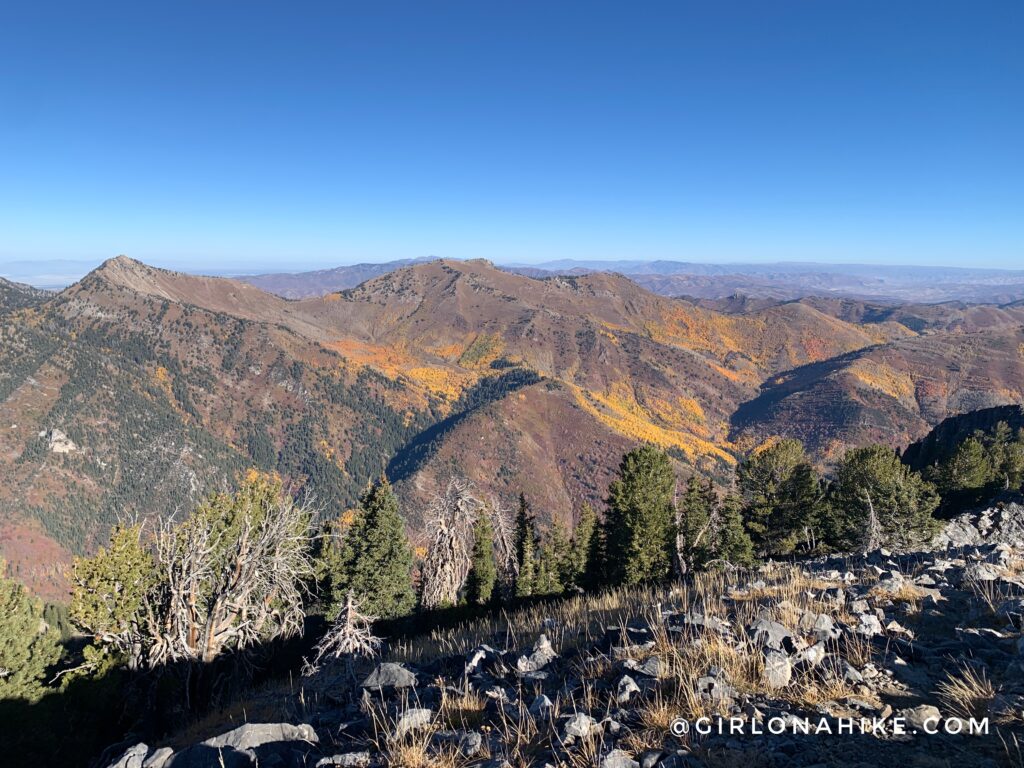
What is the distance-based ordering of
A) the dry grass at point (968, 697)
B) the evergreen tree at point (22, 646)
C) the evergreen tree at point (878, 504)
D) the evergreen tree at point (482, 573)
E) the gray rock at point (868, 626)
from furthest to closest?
the evergreen tree at point (482, 573)
the evergreen tree at point (878, 504)
the evergreen tree at point (22, 646)
the gray rock at point (868, 626)
the dry grass at point (968, 697)

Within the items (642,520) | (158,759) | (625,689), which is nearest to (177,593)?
(158,759)

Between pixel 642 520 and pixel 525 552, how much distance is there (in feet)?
32.3

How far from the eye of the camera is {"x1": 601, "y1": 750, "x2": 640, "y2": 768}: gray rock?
173 inches

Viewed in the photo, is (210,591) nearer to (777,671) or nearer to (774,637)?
(774,637)

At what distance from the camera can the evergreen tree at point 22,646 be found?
16141 mm

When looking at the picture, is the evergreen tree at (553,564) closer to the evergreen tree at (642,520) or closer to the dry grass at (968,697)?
the evergreen tree at (642,520)

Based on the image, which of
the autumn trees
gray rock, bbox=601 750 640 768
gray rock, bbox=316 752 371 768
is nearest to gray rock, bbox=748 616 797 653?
gray rock, bbox=601 750 640 768

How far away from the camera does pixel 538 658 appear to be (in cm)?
748

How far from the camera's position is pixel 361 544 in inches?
1200

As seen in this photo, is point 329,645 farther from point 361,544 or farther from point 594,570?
point 594,570

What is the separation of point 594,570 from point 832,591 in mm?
34252

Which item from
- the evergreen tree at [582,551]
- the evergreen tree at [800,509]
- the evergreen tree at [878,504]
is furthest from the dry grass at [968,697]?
the evergreen tree at [582,551]

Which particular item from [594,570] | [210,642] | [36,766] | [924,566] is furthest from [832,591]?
[594,570]

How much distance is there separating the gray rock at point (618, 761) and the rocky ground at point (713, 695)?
0.06 feet
